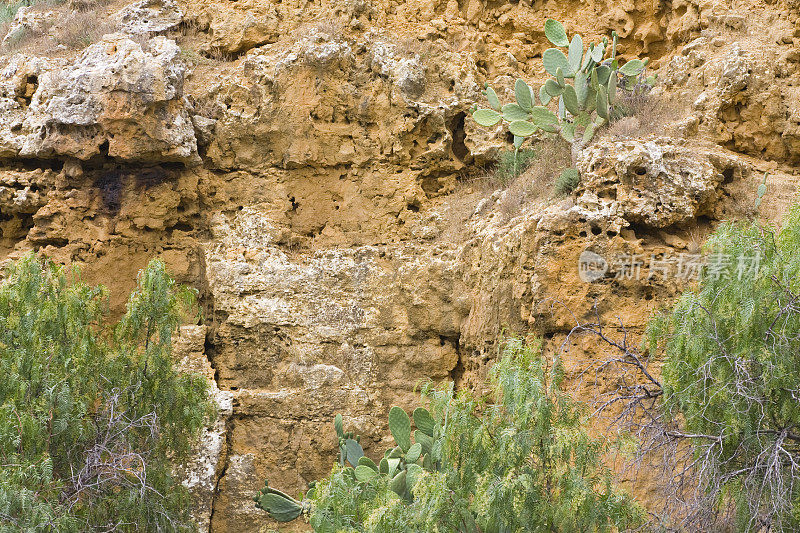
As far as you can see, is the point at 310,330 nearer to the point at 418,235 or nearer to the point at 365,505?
the point at 418,235

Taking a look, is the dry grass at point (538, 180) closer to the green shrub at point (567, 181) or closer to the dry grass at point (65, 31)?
the green shrub at point (567, 181)

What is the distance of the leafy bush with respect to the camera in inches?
516

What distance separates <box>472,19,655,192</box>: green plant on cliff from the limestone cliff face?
1.56 ft

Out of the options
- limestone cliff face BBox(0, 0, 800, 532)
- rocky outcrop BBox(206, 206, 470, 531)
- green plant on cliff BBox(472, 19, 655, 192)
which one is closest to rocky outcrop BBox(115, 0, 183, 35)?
limestone cliff face BBox(0, 0, 800, 532)

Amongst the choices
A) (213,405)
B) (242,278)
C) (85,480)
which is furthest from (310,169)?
(85,480)

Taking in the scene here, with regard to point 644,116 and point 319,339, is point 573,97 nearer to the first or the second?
point 644,116

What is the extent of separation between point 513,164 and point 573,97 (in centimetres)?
133

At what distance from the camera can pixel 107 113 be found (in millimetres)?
12445

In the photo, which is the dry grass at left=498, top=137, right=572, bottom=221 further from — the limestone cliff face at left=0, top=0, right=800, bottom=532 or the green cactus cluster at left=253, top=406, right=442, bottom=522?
the green cactus cluster at left=253, top=406, right=442, bottom=522

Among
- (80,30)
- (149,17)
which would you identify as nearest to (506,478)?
(149,17)

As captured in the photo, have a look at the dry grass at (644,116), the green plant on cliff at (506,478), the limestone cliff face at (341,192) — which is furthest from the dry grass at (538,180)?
the green plant on cliff at (506,478)

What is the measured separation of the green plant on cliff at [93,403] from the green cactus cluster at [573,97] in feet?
16.1

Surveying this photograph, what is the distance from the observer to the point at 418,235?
43.8 ft

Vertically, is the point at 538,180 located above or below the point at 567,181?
below
